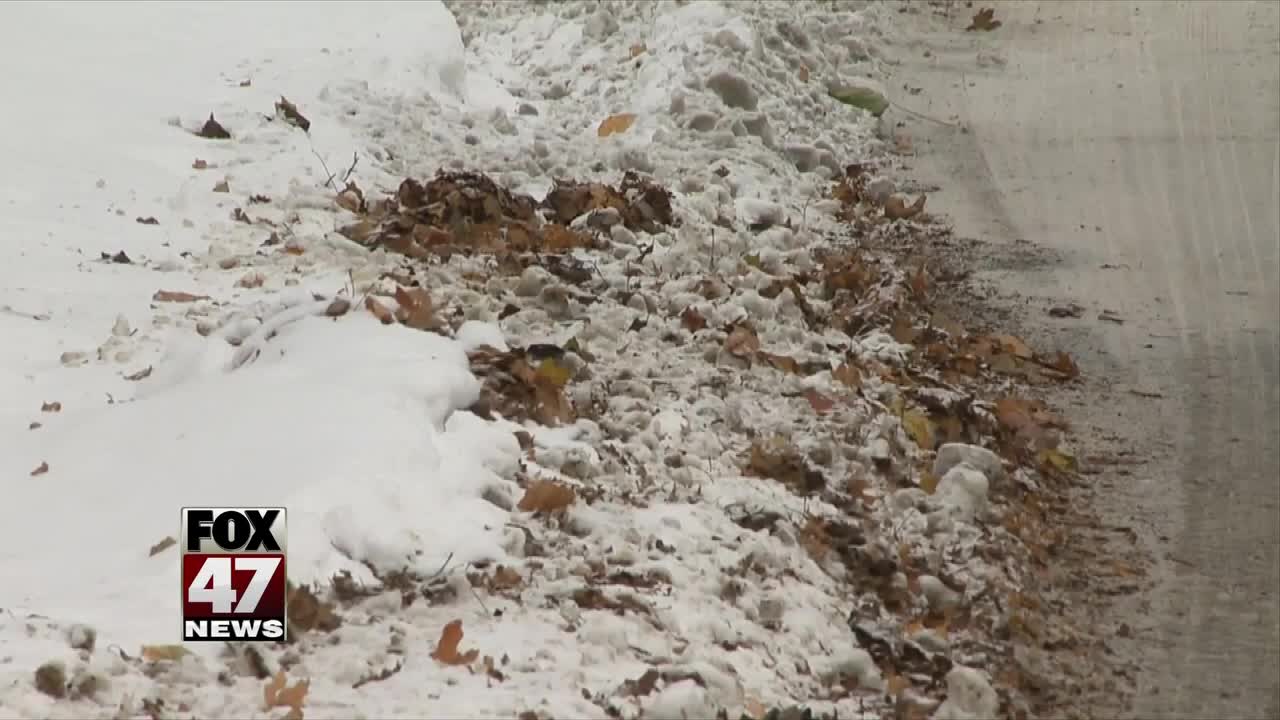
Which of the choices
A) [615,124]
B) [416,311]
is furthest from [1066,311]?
[416,311]

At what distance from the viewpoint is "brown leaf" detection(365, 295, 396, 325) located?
6125 millimetres

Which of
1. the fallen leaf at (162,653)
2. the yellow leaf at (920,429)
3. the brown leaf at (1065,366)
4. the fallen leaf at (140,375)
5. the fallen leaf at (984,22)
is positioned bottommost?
the fallen leaf at (984,22)

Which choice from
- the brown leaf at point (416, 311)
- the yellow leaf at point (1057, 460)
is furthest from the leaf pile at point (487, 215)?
the yellow leaf at point (1057, 460)

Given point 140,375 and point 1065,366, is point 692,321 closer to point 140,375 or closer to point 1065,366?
point 1065,366

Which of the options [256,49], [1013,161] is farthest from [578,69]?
[1013,161]

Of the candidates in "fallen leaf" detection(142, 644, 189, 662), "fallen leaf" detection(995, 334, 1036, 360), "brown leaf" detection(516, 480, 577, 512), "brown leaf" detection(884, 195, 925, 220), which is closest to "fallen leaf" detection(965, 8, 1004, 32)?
"brown leaf" detection(884, 195, 925, 220)

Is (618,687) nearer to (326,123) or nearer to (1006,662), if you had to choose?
(1006,662)

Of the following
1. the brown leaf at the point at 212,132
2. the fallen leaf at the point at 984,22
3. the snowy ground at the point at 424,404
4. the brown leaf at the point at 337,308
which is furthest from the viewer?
the fallen leaf at the point at 984,22

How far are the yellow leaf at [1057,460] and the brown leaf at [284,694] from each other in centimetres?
344

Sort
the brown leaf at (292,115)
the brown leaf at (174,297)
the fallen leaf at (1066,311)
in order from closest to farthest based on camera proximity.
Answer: the brown leaf at (174,297) → the fallen leaf at (1066,311) → the brown leaf at (292,115)

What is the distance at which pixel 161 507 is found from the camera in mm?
4809

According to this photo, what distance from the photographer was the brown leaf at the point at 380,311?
6125mm

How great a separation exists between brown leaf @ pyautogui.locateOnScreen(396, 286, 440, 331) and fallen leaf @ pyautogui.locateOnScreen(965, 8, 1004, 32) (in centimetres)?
793

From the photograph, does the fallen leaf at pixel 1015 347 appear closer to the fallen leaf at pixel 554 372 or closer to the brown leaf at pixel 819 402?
the brown leaf at pixel 819 402
